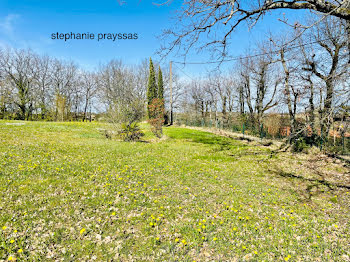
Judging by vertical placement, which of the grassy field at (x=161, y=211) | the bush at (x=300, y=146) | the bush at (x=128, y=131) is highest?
the bush at (x=128, y=131)

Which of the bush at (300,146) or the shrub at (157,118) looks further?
the shrub at (157,118)

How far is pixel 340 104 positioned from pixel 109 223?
19.6 ft

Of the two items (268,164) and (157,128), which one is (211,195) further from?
(157,128)

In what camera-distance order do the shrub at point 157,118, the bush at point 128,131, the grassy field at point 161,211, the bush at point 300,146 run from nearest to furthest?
the grassy field at point 161,211 → the bush at point 300,146 → the bush at point 128,131 → the shrub at point 157,118

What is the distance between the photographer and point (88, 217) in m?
4.11

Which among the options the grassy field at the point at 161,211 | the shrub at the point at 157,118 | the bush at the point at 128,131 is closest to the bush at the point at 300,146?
the grassy field at the point at 161,211

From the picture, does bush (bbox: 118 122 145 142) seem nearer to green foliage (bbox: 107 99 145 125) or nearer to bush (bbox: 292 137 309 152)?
green foliage (bbox: 107 99 145 125)

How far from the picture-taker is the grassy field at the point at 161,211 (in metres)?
3.36

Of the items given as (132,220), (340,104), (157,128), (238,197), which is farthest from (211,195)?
(157,128)

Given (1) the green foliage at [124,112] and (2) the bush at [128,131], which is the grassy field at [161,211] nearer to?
(2) the bush at [128,131]

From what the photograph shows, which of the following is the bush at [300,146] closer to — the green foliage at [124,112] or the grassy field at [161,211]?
the grassy field at [161,211]

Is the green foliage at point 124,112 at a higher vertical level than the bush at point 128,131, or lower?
higher

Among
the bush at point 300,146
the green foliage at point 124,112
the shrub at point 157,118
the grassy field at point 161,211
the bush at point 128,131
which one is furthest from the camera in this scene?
the shrub at point 157,118

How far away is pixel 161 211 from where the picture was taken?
4.57 m
